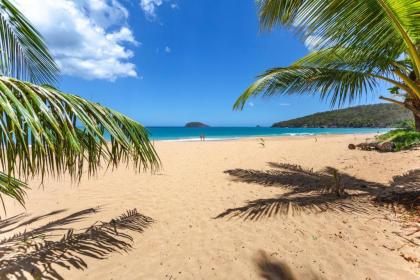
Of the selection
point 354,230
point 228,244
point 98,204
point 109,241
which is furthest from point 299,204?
point 98,204

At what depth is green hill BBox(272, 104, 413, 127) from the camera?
54.0 meters

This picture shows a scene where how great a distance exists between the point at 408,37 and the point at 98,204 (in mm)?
5186

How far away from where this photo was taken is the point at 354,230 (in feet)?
9.91

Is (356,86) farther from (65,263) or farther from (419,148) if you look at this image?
(419,148)

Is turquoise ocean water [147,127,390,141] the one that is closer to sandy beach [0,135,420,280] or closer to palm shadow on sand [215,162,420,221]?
sandy beach [0,135,420,280]

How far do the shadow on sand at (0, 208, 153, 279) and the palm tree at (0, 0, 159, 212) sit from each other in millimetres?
967

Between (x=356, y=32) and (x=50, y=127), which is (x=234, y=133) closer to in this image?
(x=356, y=32)

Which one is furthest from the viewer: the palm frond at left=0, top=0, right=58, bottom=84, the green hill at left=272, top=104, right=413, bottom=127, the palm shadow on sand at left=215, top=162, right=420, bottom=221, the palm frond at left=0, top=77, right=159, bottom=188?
the green hill at left=272, top=104, right=413, bottom=127

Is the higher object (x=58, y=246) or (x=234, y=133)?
(x=234, y=133)

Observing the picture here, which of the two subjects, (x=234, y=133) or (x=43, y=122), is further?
(x=234, y=133)

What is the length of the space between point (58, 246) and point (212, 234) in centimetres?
186

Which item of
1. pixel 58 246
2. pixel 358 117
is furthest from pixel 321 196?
pixel 358 117

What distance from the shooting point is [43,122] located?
4.30ft

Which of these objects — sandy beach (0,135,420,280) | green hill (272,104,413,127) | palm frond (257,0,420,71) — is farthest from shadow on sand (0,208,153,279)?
green hill (272,104,413,127)
